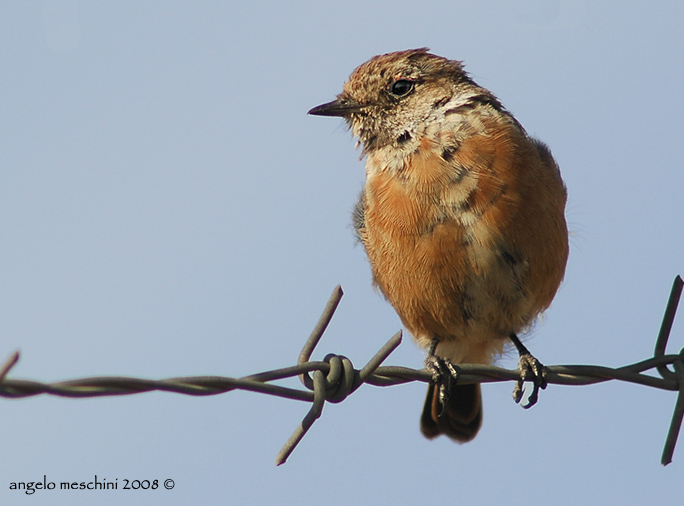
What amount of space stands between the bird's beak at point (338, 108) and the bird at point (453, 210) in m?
0.02

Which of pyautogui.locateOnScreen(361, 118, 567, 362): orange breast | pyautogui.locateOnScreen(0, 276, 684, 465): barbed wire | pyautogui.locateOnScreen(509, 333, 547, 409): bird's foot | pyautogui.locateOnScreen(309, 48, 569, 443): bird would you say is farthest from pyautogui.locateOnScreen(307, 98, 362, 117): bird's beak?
pyautogui.locateOnScreen(0, 276, 684, 465): barbed wire

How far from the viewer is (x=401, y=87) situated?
19.5ft

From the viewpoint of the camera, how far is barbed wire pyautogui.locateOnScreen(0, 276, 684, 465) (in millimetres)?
2518

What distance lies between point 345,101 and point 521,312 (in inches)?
80.3

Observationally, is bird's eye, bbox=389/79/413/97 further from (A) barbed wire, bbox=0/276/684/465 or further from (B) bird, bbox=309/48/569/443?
(A) barbed wire, bbox=0/276/684/465

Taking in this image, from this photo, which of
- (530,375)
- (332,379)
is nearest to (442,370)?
(530,375)

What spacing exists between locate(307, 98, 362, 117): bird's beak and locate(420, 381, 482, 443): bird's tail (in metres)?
2.22

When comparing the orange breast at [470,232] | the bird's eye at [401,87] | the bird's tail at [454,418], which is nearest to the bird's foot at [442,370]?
the orange breast at [470,232]

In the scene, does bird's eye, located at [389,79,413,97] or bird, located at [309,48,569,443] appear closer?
bird, located at [309,48,569,443]

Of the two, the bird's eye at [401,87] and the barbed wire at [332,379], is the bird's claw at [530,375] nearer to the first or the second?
the barbed wire at [332,379]

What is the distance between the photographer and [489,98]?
5.79 m

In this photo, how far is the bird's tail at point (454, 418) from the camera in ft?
21.1

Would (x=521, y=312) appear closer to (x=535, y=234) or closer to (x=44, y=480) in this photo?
(x=535, y=234)

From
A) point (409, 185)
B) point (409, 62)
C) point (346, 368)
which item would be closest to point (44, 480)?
point (346, 368)
